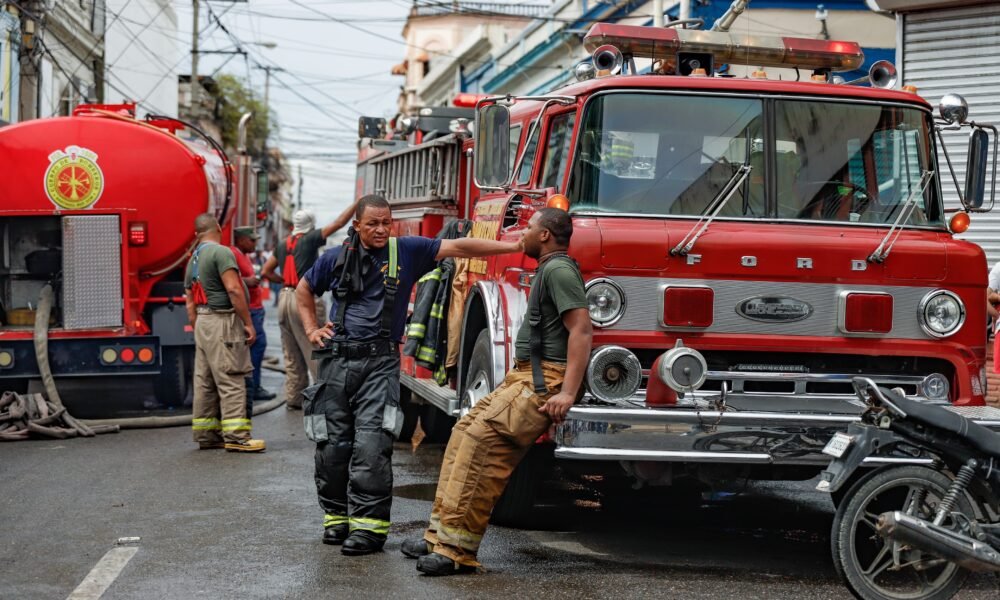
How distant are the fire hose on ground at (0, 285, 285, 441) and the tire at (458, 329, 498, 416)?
16.1 feet

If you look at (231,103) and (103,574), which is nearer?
(103,574)

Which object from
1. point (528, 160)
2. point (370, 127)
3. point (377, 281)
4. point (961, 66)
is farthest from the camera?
point (961, 66)

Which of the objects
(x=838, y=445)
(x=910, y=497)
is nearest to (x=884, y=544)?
(x=910, y=497)

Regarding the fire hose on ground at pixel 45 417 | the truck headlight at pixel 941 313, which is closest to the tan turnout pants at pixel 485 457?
the truck headlight at pixel 941 313

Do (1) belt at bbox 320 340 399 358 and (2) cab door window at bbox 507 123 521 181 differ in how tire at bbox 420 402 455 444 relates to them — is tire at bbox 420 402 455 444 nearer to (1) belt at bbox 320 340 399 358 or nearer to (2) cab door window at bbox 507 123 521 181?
(2) cab door window at bbox 507 123 521 181

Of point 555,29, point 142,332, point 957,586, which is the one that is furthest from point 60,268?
point 555,29

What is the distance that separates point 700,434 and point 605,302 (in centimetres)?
87

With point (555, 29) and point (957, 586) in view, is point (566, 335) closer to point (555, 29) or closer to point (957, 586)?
point (957, 586)

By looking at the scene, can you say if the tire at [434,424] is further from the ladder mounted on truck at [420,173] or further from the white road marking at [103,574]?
the white road marking at [103,574]

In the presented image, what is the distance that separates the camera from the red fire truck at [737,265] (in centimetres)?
664

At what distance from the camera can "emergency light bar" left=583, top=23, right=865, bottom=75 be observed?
8562 millimetres

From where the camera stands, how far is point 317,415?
7.35m

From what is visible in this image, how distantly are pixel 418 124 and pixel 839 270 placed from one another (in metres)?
5.35

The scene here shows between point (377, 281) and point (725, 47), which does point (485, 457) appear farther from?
point (725, 47)
